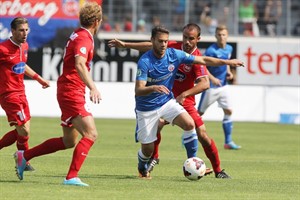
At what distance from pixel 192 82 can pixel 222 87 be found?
620 cm

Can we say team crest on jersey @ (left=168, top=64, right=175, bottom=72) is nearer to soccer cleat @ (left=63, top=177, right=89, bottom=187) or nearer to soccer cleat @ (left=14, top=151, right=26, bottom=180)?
soccer cleat @ (left=63, top=177, right=89, bottom=187)

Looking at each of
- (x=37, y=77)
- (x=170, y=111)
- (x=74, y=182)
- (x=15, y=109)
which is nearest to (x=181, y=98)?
(x=170, y=111)

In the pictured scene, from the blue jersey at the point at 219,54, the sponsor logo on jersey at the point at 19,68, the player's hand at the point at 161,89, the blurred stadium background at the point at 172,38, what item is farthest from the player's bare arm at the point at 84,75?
the blurred stadium background at the point at 172,38

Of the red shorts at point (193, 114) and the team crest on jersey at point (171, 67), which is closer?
the team crest on jersey at point (171, 67)

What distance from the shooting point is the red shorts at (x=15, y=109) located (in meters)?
13.6

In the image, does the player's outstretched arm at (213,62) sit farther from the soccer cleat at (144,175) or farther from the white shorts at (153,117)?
the soccer cleat at (144,175)

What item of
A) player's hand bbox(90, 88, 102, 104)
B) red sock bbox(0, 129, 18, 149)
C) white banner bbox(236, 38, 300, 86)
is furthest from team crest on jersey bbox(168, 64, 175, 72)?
white banner bbox(236, 38, 300, 86)

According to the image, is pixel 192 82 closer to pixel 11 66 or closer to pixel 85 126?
pixel 11 66

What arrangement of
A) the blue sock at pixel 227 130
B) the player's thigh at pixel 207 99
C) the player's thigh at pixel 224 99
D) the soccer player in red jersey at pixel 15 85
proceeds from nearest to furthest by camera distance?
the soccer player in red jersey at pixel 15 85, the blue sock at pixel 227 130, the player's thigh at pixel 207 99, the player's thigh at pixel 224 99

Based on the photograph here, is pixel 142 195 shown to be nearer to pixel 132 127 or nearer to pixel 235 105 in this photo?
pixel 132 127

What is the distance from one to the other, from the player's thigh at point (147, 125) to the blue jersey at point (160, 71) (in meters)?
Result: 0.08

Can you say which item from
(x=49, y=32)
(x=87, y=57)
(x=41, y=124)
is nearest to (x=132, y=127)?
(x=41, y=124)

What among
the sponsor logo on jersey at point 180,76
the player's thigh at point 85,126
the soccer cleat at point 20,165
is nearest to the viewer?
the player's thigh at point 85,126

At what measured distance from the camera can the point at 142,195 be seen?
10.7 metres
